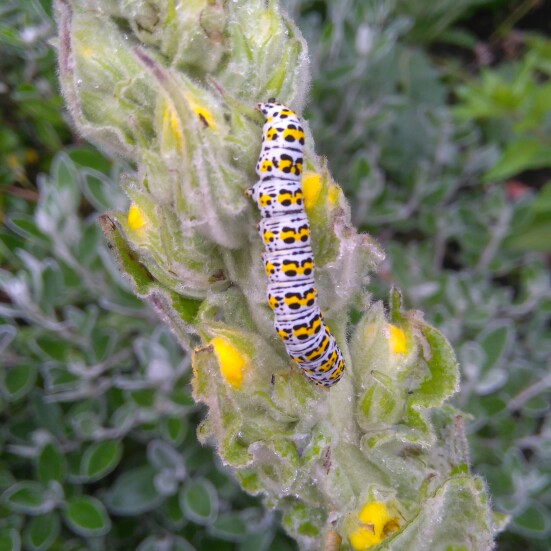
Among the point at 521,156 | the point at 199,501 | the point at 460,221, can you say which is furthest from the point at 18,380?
the point at 521,156

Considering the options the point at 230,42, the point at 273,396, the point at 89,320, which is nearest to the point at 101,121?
the point at 230,42

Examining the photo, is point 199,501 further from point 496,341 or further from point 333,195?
point 333,195

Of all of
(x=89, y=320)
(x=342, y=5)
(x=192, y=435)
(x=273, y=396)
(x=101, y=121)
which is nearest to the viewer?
(x=101, y=121)

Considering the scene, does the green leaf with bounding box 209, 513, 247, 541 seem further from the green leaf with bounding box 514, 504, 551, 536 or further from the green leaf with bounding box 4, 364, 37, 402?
the green leaf with bounding box 514, 504, 551, 536

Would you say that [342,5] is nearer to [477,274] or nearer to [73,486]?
[477,274]

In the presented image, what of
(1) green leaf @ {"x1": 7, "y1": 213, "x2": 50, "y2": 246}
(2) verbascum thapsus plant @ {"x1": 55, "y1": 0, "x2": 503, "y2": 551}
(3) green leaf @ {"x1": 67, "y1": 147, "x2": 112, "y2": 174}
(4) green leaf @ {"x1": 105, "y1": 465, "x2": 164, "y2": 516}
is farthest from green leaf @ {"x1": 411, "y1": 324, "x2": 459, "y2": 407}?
(3) green leaf @ {"x1": 67, "y1": 147, "x2": 112, "y2": 174}

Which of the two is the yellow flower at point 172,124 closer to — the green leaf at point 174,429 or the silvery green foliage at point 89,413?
the silvery green foliage at point 89,413

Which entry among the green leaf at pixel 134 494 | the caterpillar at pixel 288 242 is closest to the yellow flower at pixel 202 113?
the caterpillar at pixel 288 242
